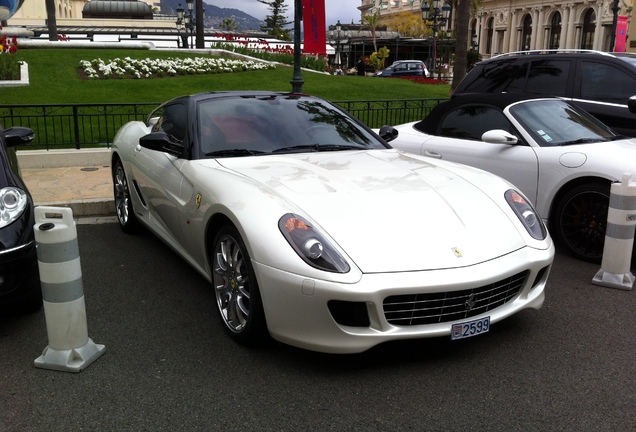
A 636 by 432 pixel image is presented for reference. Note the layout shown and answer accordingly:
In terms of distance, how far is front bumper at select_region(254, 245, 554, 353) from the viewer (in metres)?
3.26

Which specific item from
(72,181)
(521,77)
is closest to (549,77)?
(521,77)

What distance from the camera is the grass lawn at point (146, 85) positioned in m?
18.5

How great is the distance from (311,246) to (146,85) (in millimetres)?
18780

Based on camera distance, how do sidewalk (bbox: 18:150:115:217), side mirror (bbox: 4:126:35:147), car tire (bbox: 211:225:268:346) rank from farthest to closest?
sidewalk (bbox: 18:150:115:217)
side mirror (bbox: 4:126:35:147)
car tire (bbox: 211:225:268:346)

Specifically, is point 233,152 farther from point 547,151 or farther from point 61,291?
point 547,151

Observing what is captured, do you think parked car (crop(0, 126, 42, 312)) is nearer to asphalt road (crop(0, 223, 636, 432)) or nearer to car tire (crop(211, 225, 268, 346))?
asphalt road (crop(0, 223, 636, 432))

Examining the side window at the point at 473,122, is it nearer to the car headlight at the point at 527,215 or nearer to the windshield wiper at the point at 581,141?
the windshield wiper at the point at 581,141

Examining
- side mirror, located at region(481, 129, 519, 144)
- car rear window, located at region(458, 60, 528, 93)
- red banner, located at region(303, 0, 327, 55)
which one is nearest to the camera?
side mirror, located at region(481, 129, 519, 144)

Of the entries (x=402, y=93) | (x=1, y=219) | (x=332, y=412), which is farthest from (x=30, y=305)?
(x=402, y=93)

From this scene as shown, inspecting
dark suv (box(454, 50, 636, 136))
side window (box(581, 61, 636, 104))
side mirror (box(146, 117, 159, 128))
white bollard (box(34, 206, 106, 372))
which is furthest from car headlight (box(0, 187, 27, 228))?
side window (box(581, 61, 636, 104))

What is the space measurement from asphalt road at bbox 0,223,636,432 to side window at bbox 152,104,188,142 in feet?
4.52

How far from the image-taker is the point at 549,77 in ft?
25.6

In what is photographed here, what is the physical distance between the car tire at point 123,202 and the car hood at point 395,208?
211cm

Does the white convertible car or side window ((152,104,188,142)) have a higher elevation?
side window ((152,104,188,142))
